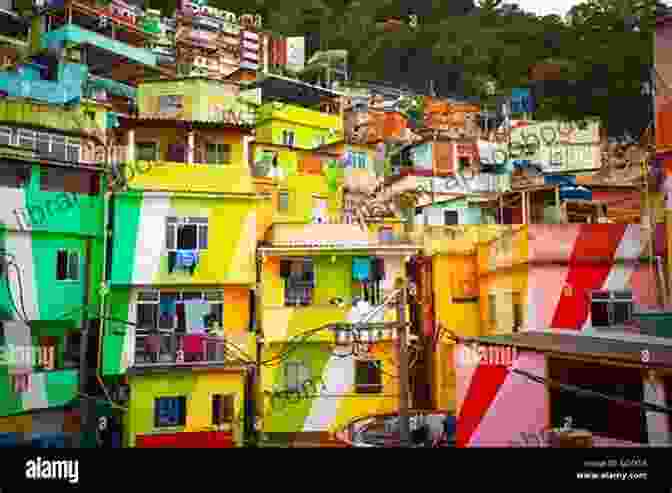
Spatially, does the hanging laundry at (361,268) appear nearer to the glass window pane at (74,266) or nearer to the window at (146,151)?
the window at (146,151)

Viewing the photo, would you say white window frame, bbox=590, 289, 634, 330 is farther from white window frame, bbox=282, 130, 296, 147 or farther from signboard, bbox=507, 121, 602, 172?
white window frame, bbox=282, 130, 296, 147

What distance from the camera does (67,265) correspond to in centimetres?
994

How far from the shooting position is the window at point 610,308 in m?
7.90

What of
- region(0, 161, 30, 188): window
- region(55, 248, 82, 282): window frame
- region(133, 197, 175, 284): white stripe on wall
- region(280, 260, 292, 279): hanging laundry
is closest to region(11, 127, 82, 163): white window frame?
region(0, 161, 30, 188): window

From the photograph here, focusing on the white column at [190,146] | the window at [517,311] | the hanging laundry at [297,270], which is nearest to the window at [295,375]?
the hanging laundry at [297,270]

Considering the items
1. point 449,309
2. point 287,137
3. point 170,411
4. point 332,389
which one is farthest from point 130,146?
point 287,137

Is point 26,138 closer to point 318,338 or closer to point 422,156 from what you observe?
point 318,338

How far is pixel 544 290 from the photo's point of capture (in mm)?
8305

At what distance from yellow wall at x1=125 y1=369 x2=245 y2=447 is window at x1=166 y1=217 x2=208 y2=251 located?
7.90 ft

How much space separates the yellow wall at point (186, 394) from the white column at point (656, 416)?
7.10 meters

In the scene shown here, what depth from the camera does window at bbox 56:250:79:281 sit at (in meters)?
9.86

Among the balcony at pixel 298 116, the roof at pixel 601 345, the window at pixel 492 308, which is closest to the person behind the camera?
the roof at pixel 601 345

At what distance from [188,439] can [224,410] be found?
834 millimetres
